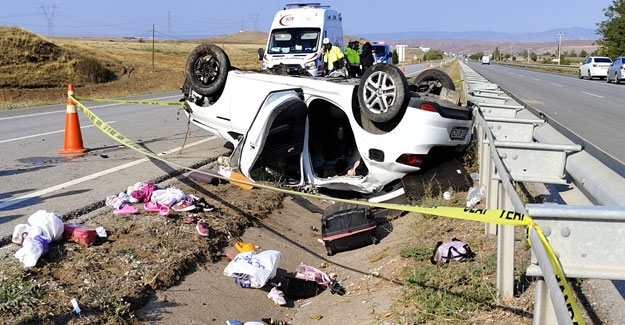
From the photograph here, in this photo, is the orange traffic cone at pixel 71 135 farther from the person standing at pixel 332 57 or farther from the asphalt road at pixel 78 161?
the person standing at pixel 332 57

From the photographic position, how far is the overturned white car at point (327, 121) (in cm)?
652

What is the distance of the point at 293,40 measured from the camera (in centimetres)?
1812

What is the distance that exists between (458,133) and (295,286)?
259 centimetres

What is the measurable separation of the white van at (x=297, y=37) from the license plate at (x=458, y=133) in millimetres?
10890

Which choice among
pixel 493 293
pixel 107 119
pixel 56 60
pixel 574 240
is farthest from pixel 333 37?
pixel 56 60

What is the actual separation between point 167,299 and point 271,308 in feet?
2.99

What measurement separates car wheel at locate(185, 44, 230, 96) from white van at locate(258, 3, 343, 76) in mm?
9281

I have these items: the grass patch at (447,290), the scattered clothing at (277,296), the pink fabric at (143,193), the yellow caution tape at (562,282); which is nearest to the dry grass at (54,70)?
the pink fabric at (143,193)

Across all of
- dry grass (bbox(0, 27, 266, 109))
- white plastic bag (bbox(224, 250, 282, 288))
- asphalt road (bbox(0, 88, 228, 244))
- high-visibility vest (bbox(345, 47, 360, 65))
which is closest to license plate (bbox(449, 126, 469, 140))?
white plastic bag (bbox(224, 250, 282, 288))

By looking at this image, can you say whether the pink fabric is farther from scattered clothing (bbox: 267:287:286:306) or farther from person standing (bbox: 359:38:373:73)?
person standing (bbox: 359:38:373:73)

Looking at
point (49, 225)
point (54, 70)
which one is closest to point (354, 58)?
point (49, 225)

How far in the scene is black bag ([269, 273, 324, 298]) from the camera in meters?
Answer: 5.31

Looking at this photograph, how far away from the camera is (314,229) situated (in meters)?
7.19

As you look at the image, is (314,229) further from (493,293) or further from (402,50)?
(402,50)
